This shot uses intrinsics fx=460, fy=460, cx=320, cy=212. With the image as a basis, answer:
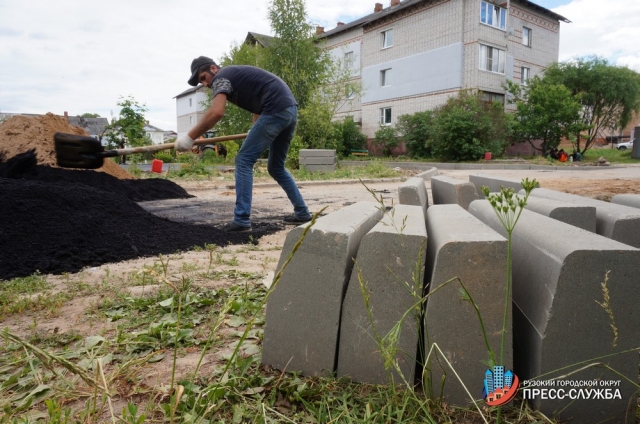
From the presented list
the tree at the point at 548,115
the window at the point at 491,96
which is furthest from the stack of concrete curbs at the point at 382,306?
the window at the point at 491,96

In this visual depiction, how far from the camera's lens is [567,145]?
107 ft

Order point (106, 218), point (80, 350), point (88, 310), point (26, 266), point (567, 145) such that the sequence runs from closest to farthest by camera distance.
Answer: point (80, 350) < point (88, 310) < point (26, 266) < point (106, 218) < point (567, 145)

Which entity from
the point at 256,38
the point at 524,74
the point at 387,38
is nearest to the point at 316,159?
the point at 387,38

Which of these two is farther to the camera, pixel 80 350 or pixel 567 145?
pixel 567 145

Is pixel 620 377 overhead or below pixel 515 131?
below

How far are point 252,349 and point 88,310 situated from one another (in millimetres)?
1079

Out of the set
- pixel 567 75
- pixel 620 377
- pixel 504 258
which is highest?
pixel 567 75

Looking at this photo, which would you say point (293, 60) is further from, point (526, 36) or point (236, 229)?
point (236, 229)

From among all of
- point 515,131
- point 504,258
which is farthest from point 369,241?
point 515,131

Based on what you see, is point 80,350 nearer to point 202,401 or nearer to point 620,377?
point 202,401

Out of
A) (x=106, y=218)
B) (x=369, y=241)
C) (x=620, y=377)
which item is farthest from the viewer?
(x=106, y=218)

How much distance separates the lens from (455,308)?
1.46m

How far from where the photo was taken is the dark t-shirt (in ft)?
15.6

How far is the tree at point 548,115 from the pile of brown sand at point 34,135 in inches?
811
